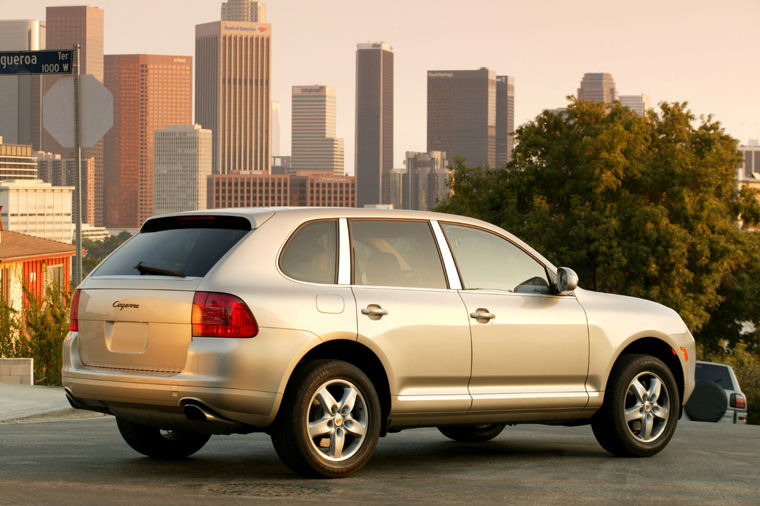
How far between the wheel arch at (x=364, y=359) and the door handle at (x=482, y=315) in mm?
777

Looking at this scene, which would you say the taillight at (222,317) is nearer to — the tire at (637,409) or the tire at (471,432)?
the tire at (637,409)

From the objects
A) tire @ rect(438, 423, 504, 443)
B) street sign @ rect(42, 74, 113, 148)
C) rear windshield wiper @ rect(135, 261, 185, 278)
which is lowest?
tire @ rect(438, 423, 504, 443)

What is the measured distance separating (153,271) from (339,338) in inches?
46.7

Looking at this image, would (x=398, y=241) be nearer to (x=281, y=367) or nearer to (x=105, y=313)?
(x=281, y=367)

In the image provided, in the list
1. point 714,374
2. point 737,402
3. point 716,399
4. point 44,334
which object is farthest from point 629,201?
point 44,334

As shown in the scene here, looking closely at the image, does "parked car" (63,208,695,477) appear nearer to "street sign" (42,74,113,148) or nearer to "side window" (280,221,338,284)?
"side window" (280,221,338,284)

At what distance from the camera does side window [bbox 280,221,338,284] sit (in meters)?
7.22

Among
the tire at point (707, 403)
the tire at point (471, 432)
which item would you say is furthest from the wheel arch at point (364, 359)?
the tire at point (707, 403)

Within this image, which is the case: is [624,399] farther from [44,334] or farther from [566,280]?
[44,334]

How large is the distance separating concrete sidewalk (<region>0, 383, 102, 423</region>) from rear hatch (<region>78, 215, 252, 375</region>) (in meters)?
5.41

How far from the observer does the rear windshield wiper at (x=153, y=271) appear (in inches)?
280

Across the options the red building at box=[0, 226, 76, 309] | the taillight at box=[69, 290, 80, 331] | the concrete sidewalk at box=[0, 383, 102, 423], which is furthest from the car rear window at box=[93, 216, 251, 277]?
the red building at box=[0, 226, 76, 309]

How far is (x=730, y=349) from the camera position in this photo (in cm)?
4600

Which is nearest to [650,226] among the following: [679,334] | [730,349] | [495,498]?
[730,349]
